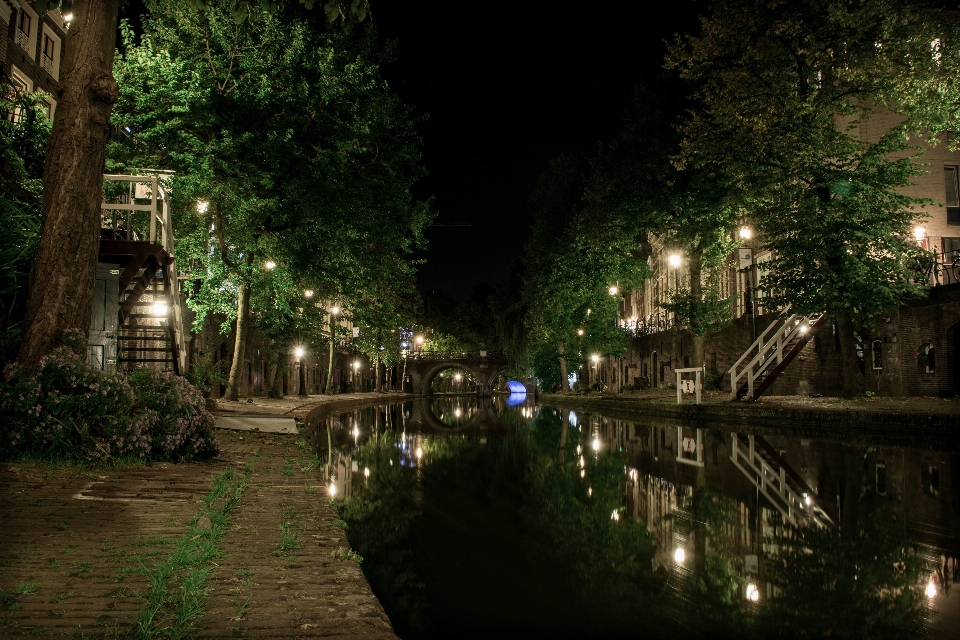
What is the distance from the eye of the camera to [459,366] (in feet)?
275

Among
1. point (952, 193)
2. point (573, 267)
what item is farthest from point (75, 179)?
point (952, 193)

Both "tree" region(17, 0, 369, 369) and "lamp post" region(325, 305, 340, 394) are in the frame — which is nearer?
"tree" region(17, 0, 369, 369)

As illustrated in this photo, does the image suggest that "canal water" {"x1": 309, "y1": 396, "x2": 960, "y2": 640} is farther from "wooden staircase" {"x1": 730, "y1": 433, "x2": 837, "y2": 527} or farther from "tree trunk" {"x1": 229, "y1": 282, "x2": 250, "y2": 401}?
"tree trunk" {"x1": 229, "y1": 282, "x2": 250, "y2": 401}

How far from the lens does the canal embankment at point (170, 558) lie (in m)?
3.37

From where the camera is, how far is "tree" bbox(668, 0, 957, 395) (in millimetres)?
17969

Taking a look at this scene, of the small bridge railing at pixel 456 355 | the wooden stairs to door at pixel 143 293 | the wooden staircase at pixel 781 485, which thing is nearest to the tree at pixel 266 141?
the wooden stairs to door at pixel 143 293

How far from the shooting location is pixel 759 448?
1345 centimetres

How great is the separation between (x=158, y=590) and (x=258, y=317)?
30.7 meters

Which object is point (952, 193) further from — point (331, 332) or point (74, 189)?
point (74, 189)

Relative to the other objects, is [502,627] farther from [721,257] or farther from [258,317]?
[258,317]

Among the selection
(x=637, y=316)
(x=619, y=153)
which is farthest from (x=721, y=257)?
(x=637, y=316)

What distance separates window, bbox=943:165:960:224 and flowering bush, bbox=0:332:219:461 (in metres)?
32.0

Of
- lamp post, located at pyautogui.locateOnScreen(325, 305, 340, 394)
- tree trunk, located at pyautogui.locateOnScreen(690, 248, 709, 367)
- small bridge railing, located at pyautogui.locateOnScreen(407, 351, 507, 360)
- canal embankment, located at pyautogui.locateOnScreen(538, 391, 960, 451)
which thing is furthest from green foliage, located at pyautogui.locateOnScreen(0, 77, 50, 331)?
small bridge railing, located at pyautogui.locateOnScreen(407, 351, 507, 360)

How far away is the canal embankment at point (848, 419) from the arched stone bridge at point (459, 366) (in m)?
59.4
